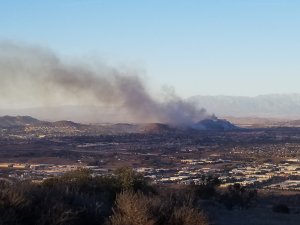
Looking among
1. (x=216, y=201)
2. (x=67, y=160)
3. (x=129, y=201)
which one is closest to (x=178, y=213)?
(x=129, y=201)

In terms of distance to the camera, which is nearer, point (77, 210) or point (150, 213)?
point (150, 213)

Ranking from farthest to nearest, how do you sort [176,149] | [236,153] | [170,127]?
[170,127] → [176,149] → [236,153]

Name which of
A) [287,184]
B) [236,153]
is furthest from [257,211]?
[236,153]

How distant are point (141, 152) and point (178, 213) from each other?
81.4m

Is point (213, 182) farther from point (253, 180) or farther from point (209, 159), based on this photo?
point (209, 159)

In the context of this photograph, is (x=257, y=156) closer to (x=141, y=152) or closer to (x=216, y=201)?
(x=141, y=152)

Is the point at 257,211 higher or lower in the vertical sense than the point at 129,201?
lower

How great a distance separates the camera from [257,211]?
3228 centimetres

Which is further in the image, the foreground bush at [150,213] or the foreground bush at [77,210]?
the foreground bush at [150,213]

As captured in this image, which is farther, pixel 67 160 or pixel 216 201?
pixel 67 160

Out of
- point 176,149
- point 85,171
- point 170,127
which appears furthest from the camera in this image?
point 170,127

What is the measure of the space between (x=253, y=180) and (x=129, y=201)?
43861mm

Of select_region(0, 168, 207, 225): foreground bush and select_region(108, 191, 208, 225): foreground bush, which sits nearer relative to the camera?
select_region(0, 168, 207, 225): foreground bush

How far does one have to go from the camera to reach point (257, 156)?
90.1 meters
